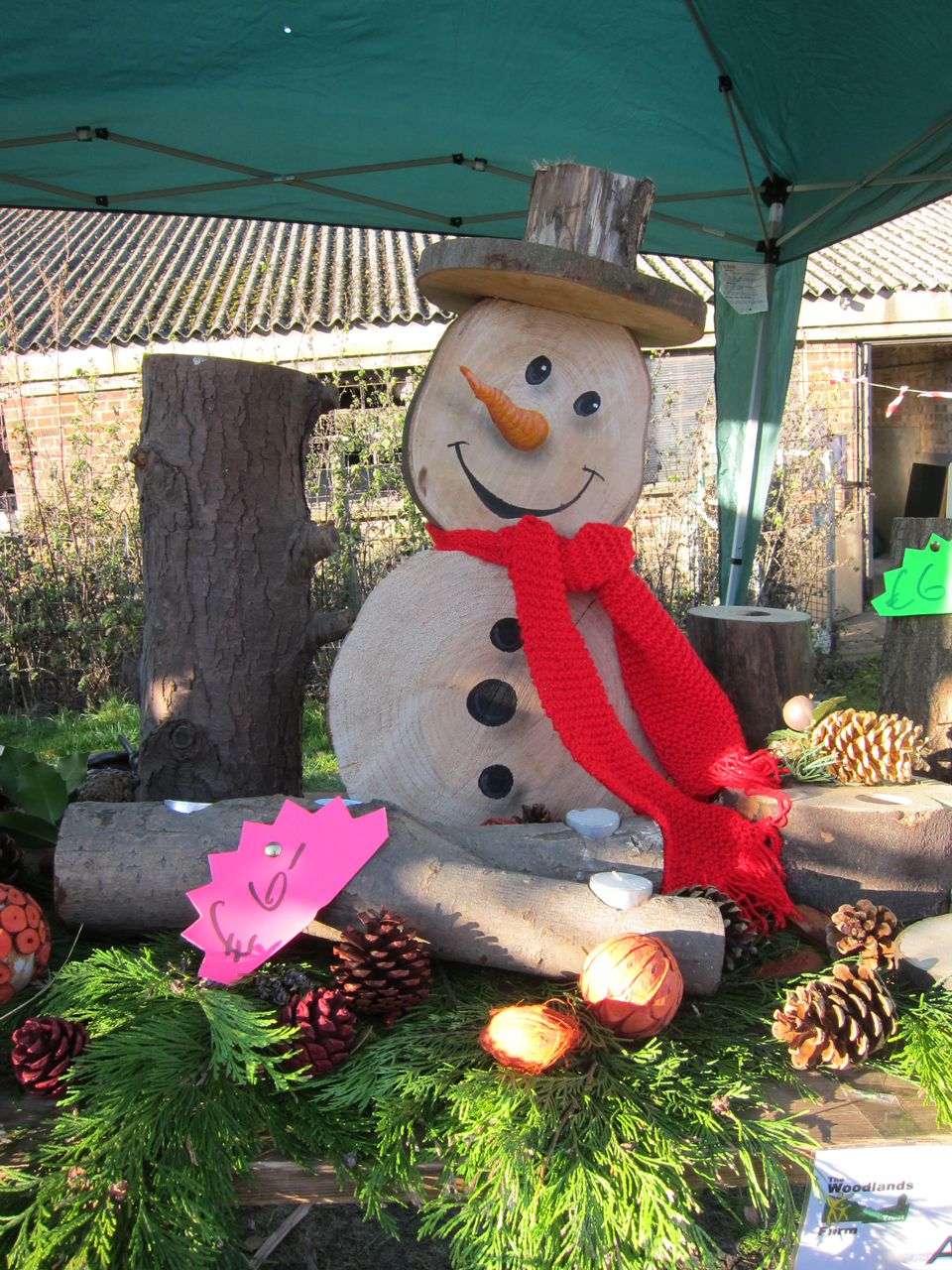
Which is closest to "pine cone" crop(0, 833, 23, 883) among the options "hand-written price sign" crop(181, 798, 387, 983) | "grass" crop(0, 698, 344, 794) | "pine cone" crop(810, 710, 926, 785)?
"hand-written price sign" crop(181, 798, 387, 983)

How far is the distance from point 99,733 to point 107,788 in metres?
2.55

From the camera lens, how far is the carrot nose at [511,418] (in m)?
1.46

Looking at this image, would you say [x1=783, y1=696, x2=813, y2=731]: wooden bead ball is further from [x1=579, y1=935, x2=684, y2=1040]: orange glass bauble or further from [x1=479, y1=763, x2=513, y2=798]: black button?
[x1=579, y1=935, x2=684, y2=1040]: orange glass bauble

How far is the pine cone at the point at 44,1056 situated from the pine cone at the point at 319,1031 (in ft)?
0.77

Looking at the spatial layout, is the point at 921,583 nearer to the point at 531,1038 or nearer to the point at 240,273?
the point at 531,1038

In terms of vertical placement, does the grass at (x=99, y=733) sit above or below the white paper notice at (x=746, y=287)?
below

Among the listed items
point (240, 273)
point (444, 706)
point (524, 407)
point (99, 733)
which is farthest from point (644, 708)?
point (240, 273)

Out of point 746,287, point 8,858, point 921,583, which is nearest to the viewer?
point 8,858

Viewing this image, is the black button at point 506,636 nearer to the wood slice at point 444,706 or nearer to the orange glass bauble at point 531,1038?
the wood slice at point 444,706

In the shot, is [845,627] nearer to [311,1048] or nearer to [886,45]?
[886,45]

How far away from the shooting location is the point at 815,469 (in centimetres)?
571

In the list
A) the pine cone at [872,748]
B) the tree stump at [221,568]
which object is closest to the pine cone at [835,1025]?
the pine cone at [872,748]

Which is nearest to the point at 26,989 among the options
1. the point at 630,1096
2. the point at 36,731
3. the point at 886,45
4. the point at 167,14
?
the point at 630,1096

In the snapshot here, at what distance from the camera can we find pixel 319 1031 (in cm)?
97
